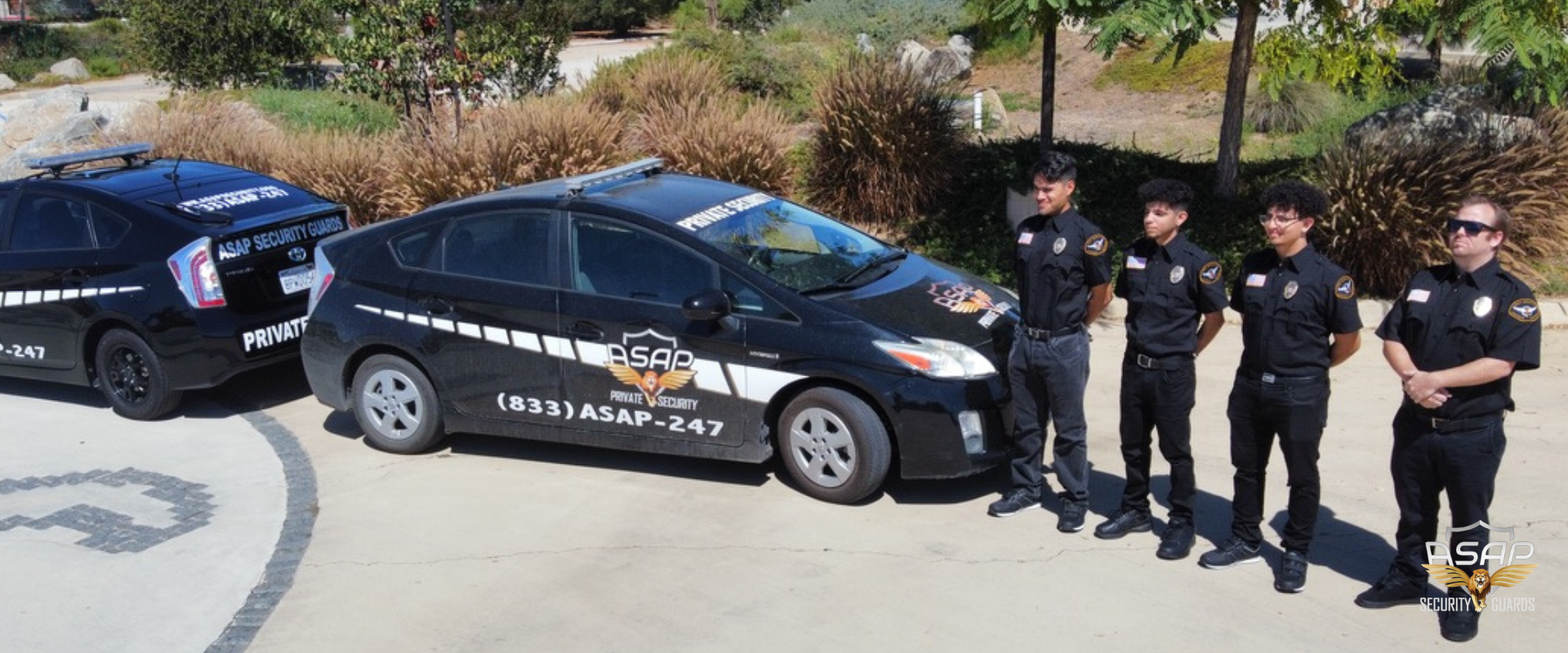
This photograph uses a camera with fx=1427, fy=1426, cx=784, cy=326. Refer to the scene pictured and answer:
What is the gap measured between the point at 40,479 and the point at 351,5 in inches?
298

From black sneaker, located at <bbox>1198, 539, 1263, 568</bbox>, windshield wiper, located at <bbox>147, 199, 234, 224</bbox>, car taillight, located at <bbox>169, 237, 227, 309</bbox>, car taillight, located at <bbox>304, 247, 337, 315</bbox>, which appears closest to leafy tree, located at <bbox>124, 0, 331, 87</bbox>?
windshield wiper, located at <bbox>147, 199, 234, 224</bbox>

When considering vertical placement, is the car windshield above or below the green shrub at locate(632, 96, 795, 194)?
below

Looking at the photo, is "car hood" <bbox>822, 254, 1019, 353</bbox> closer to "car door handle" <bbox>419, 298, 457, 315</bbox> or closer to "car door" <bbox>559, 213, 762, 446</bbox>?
"car door" <bbox>559, 213, 762, 446</bbox>

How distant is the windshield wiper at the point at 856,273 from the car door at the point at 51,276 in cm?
441

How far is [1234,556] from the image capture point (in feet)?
19.5

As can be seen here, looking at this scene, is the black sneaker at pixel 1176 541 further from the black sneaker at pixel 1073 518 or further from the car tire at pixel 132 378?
the car tire at pixel 132 378

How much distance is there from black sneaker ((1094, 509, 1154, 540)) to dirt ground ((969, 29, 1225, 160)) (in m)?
6.69

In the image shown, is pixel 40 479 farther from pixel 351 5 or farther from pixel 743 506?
pixel 351 5

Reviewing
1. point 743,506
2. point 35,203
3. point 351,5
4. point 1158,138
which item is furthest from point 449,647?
point 1158,138

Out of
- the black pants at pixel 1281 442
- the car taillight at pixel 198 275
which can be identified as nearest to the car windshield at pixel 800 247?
the black pants at pixel 1281 442

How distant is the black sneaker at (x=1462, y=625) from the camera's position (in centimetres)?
521

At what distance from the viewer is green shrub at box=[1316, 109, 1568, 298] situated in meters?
9.88

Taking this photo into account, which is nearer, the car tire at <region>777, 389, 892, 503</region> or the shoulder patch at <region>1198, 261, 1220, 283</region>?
the shoulder patch at <region>1198, 261, 1220, 283</region>
